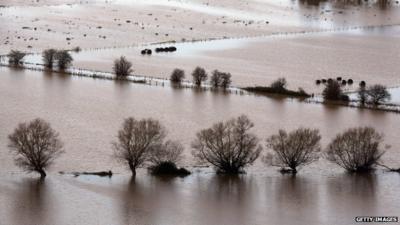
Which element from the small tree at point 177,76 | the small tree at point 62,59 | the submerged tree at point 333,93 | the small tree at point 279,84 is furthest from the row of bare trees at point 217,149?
the small tree at point 62,59

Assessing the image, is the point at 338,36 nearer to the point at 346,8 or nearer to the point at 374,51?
the point at 374,51

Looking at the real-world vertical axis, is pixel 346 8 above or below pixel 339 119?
above

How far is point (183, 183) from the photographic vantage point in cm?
1410

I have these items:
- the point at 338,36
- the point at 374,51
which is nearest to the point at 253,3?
the point at 338,36

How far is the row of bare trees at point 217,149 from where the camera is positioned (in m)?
14.5

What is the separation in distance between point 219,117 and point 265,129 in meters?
1.37

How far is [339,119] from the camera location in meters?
18.7

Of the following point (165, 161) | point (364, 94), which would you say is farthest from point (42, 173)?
point (364, 94)

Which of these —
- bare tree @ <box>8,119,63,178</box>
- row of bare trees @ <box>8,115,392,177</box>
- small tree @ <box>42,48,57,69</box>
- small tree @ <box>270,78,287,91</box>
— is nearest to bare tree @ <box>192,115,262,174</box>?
row of bare trees @ <box>8,115,392,177</box>

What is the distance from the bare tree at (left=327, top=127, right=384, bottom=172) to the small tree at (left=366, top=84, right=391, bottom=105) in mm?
5252

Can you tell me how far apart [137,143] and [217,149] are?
138 centimetres

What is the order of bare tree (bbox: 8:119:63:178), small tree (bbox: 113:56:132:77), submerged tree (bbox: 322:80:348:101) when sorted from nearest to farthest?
bare tree (bbox: 8:119:63:178)
submerged tree (bbox: 322:80:348:101)
small tree (bbox: 113:56:132:77)

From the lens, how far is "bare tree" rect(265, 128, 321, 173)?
14.8m

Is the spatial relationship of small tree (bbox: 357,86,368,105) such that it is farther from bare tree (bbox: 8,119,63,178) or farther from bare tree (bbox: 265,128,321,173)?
bare tree (bbox: 8,119,63,178)
